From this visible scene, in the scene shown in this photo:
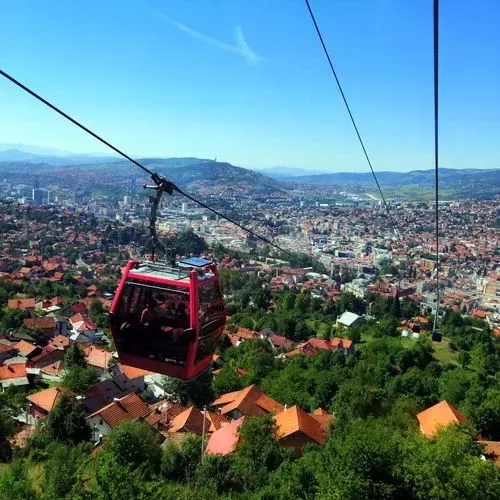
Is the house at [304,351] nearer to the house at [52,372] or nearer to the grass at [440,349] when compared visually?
the grass at [440,349]

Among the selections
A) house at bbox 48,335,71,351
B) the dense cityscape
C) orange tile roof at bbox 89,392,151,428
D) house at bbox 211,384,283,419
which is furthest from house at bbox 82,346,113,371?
house at bbox 211,384,283,419

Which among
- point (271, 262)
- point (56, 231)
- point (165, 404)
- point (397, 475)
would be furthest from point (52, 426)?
point (56, 231)

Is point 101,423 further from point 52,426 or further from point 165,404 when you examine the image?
point 165,404

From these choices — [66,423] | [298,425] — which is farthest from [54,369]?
[298,425]

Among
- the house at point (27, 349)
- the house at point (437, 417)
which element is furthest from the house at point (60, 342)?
the house at point (437, 417)

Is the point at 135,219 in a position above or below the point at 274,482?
below

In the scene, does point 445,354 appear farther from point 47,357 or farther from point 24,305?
point 24,305
